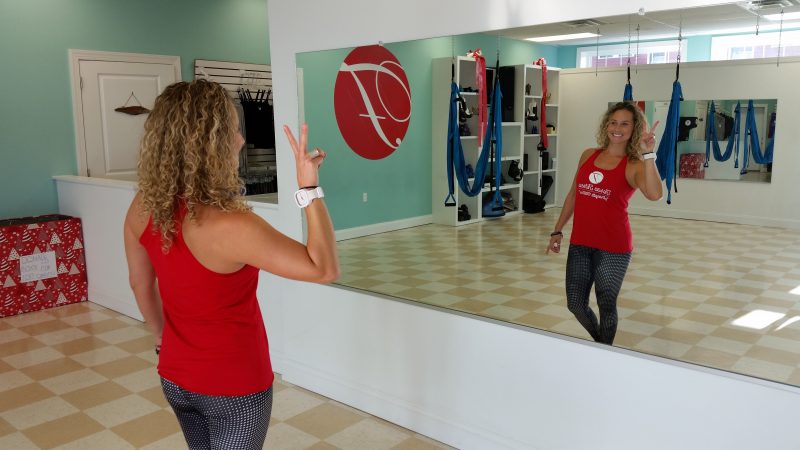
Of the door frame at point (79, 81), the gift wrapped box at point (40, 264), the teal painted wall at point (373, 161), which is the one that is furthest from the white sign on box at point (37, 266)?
the teal painted wall at point (373, 161)

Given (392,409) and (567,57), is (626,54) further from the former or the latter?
(392,409)

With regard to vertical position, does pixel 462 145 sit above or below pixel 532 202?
above

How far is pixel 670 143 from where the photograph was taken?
2.35 metres

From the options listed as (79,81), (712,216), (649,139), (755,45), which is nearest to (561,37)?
(649,139)

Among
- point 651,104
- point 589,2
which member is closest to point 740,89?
point 651,104

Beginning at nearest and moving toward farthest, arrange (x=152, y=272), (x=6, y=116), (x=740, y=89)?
(x=152, y=272), (x=740, y=89), (x=6, y=116)

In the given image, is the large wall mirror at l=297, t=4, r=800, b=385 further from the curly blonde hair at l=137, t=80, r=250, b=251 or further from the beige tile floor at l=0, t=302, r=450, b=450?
the curly blonde hair at l=137, t=80, r=250, b=251

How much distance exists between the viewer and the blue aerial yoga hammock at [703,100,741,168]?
2393 millimetres

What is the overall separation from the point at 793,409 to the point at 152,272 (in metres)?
2.05

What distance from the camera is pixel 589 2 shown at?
2350 mm

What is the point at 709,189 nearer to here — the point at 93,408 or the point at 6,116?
the point at 93,408

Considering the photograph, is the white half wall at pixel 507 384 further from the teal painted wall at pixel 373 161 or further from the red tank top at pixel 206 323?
the red tank top at pixel 206 323

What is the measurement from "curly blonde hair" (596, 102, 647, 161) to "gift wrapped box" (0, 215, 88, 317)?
4.93 metres

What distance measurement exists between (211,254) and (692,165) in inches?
71.9
